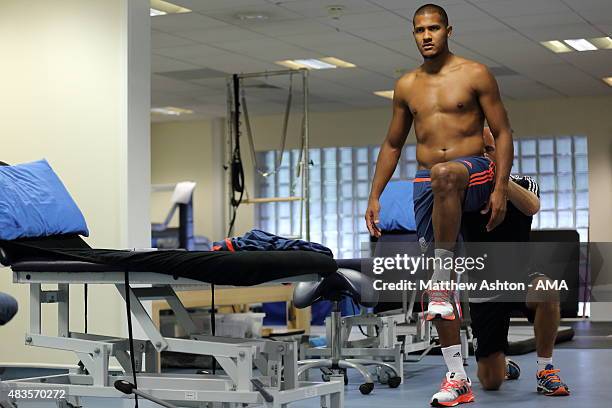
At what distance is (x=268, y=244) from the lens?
327 centimetres

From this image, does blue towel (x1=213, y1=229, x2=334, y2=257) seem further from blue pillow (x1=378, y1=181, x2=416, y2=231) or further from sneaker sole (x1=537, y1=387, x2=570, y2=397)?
blue pillow (x1=378, y1=181, x2=416, y2=231)

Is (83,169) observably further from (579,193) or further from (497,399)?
(579,193)

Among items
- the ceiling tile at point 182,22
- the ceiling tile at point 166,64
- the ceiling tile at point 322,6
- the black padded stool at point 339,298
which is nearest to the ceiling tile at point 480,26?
the ceiling tile at point 322,6

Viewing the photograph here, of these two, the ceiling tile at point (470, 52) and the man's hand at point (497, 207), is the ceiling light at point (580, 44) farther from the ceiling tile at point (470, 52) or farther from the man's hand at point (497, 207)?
the man's hand at point (497, 207)

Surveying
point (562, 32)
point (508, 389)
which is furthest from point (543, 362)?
point (562, 32)

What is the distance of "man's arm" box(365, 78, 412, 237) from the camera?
405cm

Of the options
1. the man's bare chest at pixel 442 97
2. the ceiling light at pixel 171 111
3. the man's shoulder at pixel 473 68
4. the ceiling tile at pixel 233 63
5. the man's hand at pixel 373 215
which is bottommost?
the man's hand at pixel 373 215

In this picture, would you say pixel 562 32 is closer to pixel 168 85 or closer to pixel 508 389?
pixel 168 85

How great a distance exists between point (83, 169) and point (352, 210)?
8.96 meters

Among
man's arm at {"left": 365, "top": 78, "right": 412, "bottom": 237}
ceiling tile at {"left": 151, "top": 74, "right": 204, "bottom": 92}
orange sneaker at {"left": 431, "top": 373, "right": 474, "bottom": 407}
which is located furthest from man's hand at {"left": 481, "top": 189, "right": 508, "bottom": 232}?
ceiling tile at {"left": 151, "top": 74, "right": 204, "bottom": 92}

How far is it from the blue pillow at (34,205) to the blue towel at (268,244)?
71 centimetres

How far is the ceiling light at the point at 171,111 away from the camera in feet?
45.8

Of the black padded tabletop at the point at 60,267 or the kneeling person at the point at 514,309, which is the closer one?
the black padded tabletop at the point at 60,267

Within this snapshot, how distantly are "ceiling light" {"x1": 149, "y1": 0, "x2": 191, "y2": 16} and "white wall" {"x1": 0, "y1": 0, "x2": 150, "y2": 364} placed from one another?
2.17 meters
